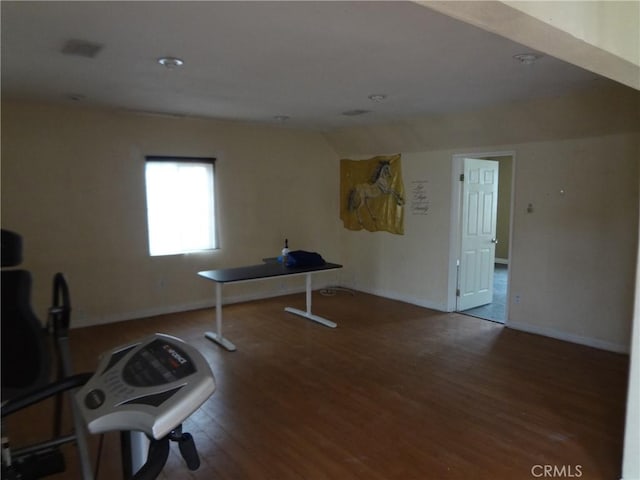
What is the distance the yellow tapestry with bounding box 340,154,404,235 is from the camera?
5.85 metres

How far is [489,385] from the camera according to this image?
131 inches

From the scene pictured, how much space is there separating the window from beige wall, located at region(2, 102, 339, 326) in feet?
0.35

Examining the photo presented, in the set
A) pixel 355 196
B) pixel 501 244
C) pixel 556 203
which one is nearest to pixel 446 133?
pixel 556 203

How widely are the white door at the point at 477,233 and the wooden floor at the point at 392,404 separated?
0.74m

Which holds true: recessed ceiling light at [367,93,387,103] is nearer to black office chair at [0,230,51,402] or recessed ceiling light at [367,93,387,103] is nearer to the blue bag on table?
the blue bag on table

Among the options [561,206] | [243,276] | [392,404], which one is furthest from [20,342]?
[561,206]

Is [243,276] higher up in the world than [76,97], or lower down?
lower down

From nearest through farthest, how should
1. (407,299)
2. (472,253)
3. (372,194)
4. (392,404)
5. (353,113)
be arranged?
(392,404) → (353,113) → (472,253) → (407,299) → (372,194)

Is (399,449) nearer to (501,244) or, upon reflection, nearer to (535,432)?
(535,432)

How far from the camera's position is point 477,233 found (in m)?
5.48

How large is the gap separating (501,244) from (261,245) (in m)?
5.30

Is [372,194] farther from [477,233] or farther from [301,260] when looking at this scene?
[301,260]

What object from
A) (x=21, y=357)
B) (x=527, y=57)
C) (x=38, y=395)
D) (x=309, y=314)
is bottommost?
(x=309, y=314)

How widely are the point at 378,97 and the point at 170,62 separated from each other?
185 cm
